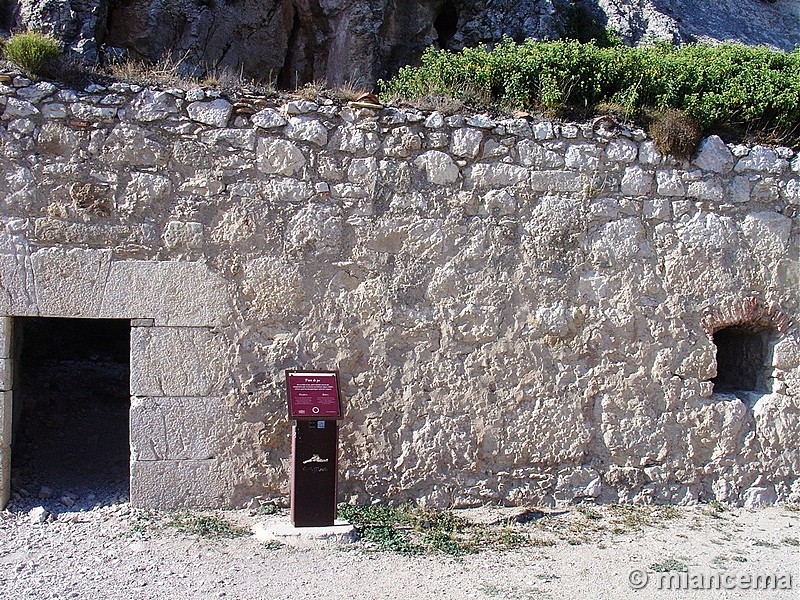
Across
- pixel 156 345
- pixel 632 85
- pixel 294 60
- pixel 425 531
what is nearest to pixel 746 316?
pixel 632 85

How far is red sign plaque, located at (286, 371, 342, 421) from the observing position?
4.56 meters

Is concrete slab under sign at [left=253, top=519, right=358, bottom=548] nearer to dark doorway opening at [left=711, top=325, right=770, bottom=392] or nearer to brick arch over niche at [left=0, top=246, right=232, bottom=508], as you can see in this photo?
brick arch over niche at [left=0, top=246, right=232, bottom=508]

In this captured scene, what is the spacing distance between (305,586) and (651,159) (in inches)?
148

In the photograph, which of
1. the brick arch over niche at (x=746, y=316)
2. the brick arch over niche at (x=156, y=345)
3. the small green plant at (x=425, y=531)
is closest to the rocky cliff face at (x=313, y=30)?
the brick arch over niche at (x=156, y=345)

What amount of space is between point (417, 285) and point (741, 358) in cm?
272

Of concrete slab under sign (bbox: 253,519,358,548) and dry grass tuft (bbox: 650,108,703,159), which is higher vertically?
→ dry grass tuft (bbox: 650,108,703,159)

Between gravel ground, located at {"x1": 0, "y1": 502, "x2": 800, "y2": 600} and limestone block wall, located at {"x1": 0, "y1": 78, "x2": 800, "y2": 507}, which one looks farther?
limestone block wall, located at {"x1": 0, "y1": 78, "x2": 800, "y2": 507}

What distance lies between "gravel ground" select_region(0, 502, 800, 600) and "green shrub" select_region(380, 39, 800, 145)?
298 cm

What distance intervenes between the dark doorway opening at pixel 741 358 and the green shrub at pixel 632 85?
1.59 meters

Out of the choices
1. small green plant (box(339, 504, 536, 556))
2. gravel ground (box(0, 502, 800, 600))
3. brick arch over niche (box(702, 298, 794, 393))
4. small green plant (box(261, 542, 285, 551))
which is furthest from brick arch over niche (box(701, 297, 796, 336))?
small green plant (box(261, 542, 285, 551))

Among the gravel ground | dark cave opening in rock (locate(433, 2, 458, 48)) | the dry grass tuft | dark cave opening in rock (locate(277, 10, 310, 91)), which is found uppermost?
dark cave opening in rock (locate(433, 2, 458, 48))

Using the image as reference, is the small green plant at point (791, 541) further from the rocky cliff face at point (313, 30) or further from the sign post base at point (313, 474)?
the rocky cliff face at point (313, 30)

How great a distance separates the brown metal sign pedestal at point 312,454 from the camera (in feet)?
14.9

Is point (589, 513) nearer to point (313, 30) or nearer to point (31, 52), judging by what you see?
point (31, 52)
